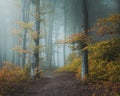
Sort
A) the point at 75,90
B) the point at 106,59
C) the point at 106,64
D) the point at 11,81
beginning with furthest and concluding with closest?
the point at 106,59 → the point at 106,64 → the point at 11,81 → the point at 75,90

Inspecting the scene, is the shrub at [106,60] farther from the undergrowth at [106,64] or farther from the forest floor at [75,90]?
the forest floor at [75,90]

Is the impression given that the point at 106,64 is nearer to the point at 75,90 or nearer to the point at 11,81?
the point at 75,90

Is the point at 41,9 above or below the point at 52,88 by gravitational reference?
above

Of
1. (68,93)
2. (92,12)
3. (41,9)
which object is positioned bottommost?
(68,93)

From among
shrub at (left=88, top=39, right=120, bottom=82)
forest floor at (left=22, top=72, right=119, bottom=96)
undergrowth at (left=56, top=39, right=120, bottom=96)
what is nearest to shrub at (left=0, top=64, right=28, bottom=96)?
forest floor at (left=22, top=72, right=119, bottom=96)

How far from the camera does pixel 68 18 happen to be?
49500 millimetres

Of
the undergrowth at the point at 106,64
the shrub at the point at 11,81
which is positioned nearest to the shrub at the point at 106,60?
the undergrowth at the point at 106,64

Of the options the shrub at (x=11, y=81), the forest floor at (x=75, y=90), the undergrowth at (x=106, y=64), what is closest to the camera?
the forest floor at (x=75, y=90)

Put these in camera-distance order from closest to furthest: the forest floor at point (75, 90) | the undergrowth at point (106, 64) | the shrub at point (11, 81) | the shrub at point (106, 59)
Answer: the forest floor at point (75, 90), the undergrowth at point (106, 64), the shrub at point (11, 81), the shrub at point (106, 59)

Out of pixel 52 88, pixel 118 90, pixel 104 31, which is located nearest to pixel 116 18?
pixel 104 31

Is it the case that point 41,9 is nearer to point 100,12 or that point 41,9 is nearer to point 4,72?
point 4,72

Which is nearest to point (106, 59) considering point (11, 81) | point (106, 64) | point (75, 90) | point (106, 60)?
point (106, 60)

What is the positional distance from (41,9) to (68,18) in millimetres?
29402

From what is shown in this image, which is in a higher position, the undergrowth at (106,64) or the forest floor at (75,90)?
the undergrowth at (106,64)
